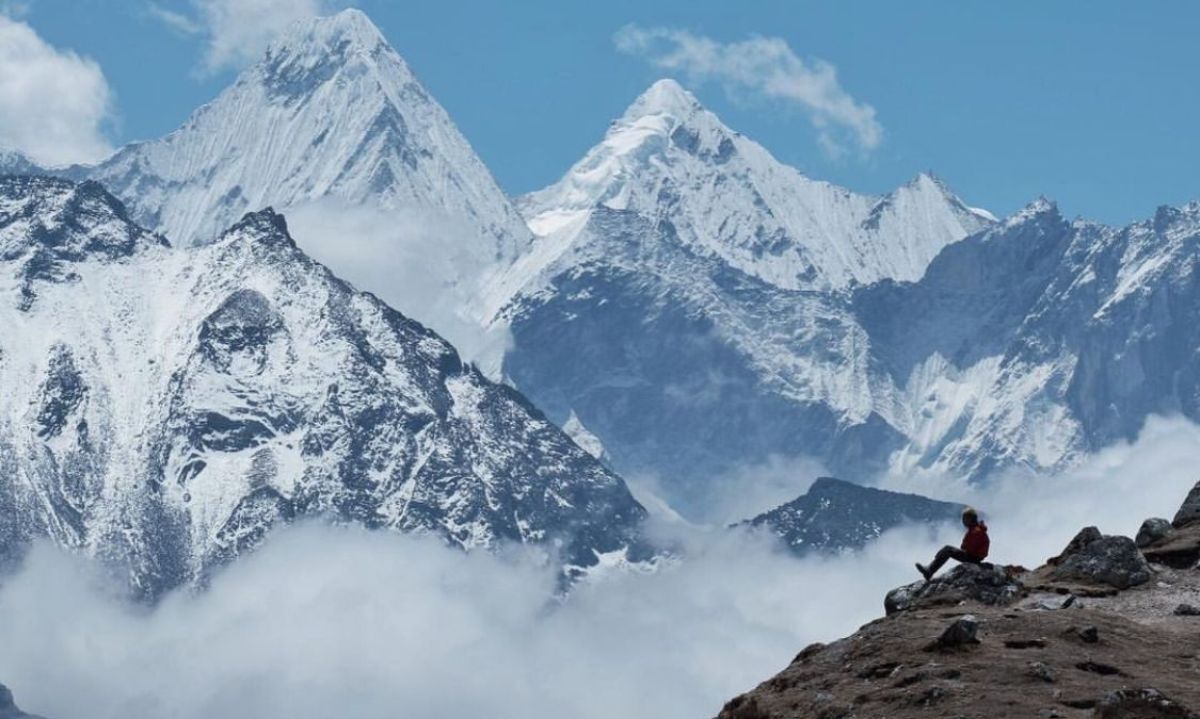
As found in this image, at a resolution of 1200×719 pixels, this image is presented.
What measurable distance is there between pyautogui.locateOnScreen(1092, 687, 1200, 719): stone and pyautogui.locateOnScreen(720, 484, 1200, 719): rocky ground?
0.03 metres

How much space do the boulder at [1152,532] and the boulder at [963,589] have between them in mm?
7457

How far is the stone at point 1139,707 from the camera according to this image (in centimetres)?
4844

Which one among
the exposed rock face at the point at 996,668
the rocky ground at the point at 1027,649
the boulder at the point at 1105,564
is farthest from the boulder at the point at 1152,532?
the exposed rock face at the point at 996,668

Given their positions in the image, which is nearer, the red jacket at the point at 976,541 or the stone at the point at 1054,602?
the stone at the point at 1054,602

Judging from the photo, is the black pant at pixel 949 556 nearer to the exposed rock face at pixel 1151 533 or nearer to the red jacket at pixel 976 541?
the red jacket at pixel 976 541

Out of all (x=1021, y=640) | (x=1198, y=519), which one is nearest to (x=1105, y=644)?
(x=1021, y=640)

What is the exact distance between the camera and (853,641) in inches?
2256

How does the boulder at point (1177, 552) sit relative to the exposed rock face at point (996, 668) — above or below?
above

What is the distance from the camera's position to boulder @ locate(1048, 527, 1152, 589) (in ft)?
204

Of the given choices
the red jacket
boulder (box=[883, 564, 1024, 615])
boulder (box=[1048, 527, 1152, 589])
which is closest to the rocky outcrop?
boulder (box=[1048, 527, 1152, 589])

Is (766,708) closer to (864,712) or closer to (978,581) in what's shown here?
(864,712)

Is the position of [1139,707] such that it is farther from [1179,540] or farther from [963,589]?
[1179,540]

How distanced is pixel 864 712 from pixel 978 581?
9330 mm

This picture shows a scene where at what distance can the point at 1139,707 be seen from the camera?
48.8m
